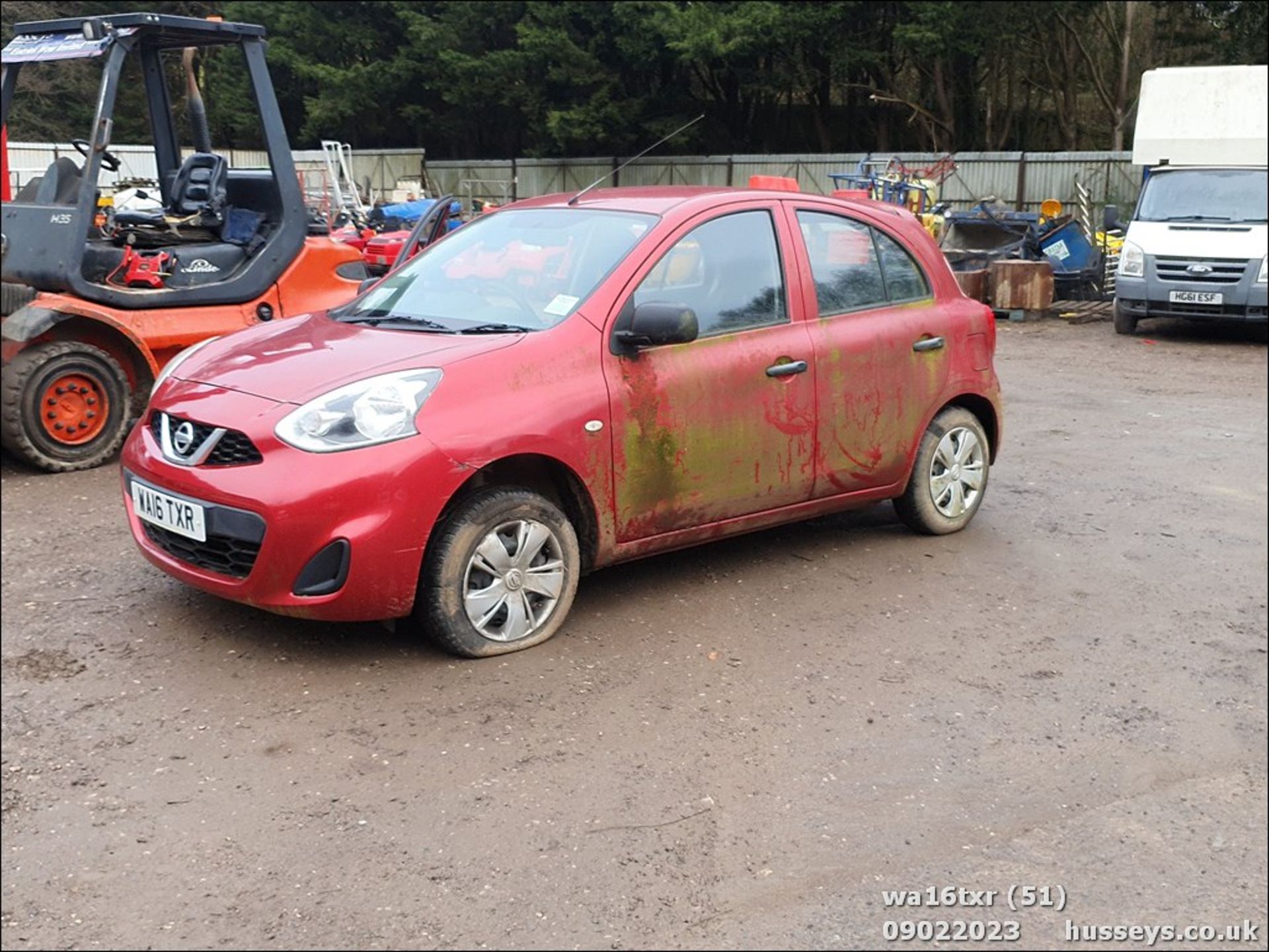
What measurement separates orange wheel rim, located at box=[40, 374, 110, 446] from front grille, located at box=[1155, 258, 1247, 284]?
1134 cm

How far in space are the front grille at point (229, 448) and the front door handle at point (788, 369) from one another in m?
2.14

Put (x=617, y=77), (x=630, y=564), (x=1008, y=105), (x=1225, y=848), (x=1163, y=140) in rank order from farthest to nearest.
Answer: (x=617, y=77) → (x=1163, y=140) → (x=1008, y=105) → (x=630, y=564) → (x=1225, y=848)

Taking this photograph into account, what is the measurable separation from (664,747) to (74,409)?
4928 millimetres

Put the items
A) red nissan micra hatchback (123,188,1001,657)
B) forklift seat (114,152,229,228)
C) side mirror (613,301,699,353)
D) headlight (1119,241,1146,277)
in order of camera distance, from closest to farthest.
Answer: red nissan micra hatchback (123,188,1001,657)
side mirror (613,301,699,353)
forklift seat (114,152,229,228)
headlight (1119,241,1146,277)

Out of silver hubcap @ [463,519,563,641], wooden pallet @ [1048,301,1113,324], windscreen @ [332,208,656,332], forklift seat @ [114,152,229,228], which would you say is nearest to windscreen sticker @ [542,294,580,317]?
windscreen @ [332,208,656,332]

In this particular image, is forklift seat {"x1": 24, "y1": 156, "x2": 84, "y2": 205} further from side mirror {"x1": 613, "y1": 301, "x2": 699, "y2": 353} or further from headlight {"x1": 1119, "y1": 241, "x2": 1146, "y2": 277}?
headlight {"x1": 1119, "y1": 241, "x2": 1146, "y2": 277}

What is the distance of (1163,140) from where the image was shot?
1377cm

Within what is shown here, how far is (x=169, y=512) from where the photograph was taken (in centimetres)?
454

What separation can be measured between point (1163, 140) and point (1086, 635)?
10.5 metres

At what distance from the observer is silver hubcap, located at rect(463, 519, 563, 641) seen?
4590mm

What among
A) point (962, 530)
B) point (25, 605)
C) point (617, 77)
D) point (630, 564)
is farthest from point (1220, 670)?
point (617, 77)

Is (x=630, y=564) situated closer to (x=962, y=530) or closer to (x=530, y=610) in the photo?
(x=530, y=610)

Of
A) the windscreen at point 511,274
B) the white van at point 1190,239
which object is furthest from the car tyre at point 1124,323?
the windscreen at point 511,274

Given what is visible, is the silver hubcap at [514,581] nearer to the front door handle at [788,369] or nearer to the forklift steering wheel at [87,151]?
the front door handle at [788,369]
